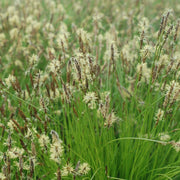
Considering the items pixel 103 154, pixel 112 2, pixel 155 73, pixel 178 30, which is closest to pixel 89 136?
pixel 103 154

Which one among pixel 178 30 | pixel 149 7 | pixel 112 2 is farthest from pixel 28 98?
pixel 149 7

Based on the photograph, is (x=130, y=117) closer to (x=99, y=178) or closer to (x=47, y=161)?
(x=99, y=178)

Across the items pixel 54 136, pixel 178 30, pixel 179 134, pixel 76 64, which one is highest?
pixel 178 30

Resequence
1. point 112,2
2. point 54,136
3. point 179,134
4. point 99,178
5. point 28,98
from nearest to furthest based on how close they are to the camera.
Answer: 1. point 54,136
2. point 99,178
3. point 179,134
4. point 28,98
5. point 112,2

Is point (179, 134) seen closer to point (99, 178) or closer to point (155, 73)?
point (155, 73)

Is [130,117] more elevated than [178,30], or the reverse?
[178,30]

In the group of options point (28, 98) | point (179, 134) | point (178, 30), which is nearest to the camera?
point (178, 30)

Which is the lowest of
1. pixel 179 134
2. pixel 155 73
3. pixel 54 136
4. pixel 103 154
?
pixel 103 154

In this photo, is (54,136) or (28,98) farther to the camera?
(28,98)

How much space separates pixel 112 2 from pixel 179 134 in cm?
433

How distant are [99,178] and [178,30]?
3.76 ft

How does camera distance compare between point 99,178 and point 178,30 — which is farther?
point 99,178

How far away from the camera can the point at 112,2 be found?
18.7 feet

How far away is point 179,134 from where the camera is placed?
200 centimetres
